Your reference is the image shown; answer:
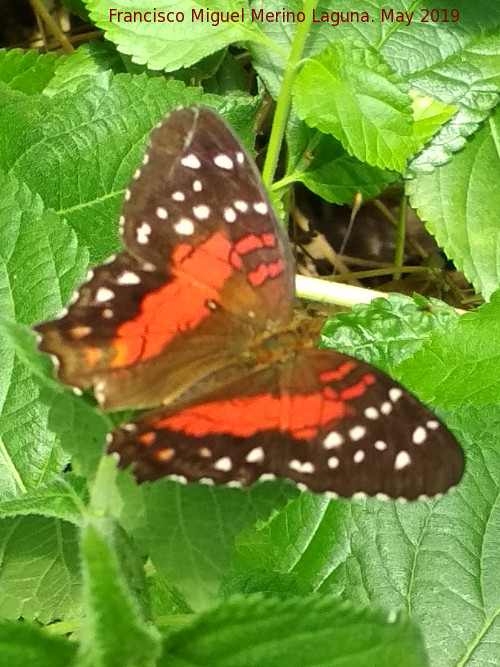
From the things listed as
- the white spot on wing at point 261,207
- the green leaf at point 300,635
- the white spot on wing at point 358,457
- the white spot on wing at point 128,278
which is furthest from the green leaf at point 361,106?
the green leaf at point 300,635

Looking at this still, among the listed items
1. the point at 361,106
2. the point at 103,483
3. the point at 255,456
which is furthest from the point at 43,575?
the point at 361,106

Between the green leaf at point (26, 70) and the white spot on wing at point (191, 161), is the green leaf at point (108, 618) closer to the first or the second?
the white spot on wing at point (191, 161)

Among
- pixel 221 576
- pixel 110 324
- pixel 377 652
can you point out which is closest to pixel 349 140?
pixel 110 324

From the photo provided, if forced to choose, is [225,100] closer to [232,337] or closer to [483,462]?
[232,337]

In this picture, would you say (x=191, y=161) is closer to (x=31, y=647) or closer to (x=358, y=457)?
(x=358, y=457)

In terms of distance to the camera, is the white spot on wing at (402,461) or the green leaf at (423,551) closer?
the white spot on wing at (402,461)

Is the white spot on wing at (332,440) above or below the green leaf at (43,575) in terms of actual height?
above

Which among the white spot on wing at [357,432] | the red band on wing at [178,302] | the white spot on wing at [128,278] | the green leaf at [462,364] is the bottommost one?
the green leaf at [462,364]
